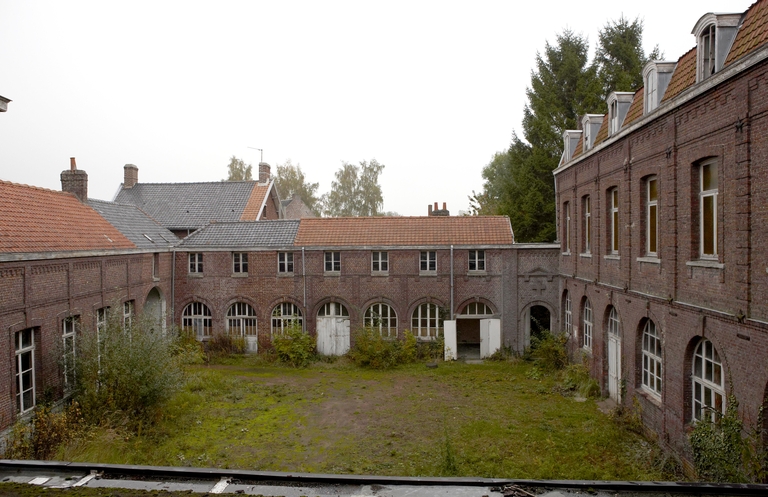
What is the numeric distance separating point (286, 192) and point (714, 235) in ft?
157

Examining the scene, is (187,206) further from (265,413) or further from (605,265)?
(605,265)

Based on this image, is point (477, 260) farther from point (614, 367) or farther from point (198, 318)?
point (198, 318)

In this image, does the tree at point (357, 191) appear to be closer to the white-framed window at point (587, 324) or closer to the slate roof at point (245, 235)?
the slate roof at point (245, 235)

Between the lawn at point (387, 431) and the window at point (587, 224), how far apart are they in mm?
4789

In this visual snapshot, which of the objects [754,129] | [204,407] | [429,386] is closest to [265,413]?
[204,407]

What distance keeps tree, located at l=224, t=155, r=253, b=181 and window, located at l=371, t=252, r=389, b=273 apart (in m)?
32.9

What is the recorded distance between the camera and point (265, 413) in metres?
15.1

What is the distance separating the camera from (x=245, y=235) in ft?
76.4

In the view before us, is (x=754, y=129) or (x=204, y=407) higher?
(x=754, y=129)

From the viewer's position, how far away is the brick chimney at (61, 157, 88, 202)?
1953cm

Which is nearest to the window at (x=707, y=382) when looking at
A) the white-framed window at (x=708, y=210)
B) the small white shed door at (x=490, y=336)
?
the white-framed window at (x=708, y=210)

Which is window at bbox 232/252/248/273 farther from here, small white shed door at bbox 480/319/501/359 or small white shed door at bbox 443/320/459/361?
small white shed door at bbox 480/319/501/359

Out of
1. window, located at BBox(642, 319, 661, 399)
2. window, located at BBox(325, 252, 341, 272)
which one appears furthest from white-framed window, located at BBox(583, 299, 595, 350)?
window, located at BBox(325, 252, 341, 272)

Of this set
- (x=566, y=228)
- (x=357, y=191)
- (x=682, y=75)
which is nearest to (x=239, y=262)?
(x=566, y=228)
